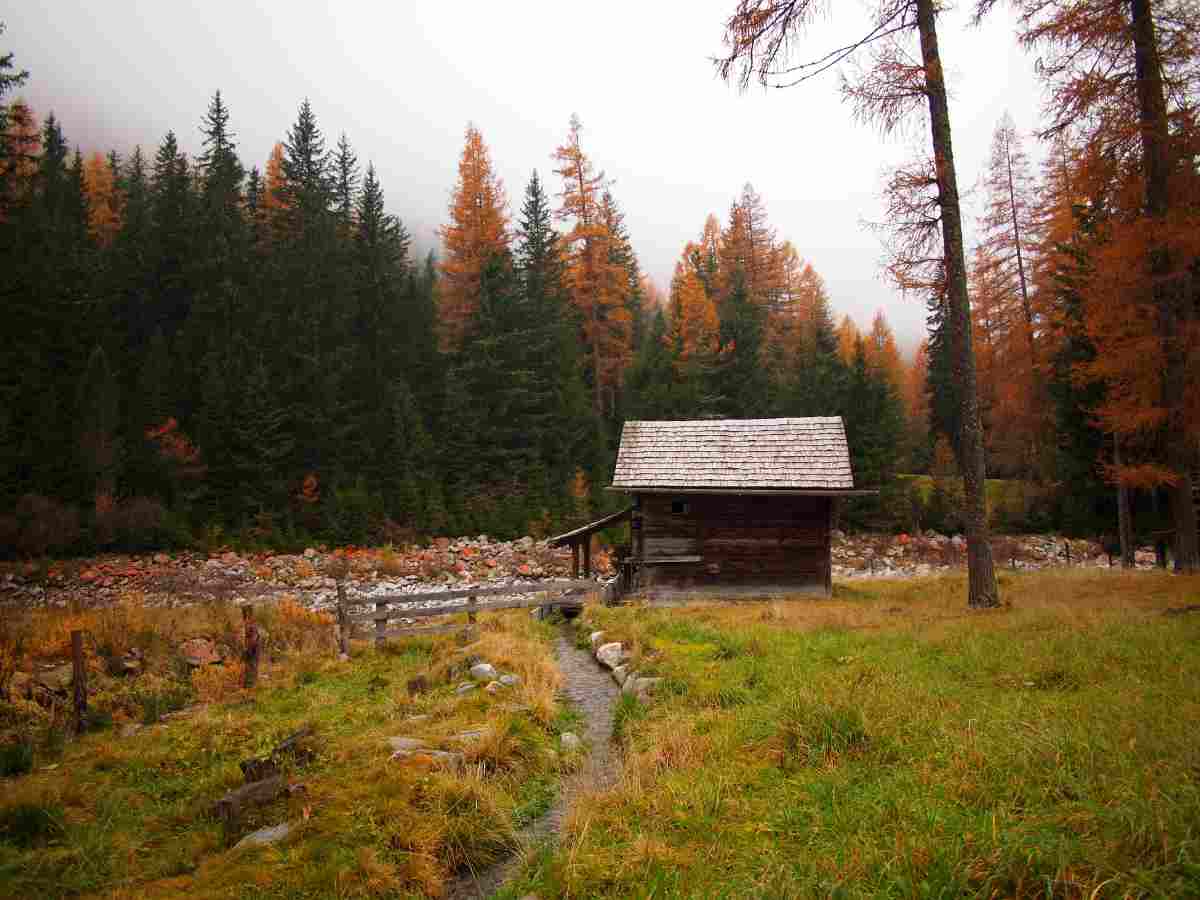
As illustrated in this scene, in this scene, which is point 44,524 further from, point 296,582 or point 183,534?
point 296,582

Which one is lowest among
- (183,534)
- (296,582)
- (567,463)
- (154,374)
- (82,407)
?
(296,582)

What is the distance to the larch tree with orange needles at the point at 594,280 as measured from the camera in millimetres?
40094

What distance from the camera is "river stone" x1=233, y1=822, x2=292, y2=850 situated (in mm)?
5555

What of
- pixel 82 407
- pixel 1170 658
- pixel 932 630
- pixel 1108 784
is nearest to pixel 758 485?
pixel 932 630

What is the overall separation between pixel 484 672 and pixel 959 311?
1105 centimetres

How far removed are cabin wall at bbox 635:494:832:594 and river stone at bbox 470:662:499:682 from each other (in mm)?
9347

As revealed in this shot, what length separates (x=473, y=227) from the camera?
39.2 meters

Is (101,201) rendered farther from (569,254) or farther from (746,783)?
(746,783)

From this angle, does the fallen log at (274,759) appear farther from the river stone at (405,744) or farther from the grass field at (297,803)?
the river stone at (405,744)

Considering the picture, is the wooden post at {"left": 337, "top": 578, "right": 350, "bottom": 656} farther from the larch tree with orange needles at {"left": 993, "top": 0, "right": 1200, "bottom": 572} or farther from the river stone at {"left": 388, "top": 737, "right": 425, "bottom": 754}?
the larch tree with orange needles at {"left": 993, "top": 0, "right": 1200, "bottom": 572}

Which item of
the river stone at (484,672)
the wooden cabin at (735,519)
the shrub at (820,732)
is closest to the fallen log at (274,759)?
the river stone at (484,672)

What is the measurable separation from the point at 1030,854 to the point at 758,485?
16094mm

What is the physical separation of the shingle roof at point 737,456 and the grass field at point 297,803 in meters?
10.5

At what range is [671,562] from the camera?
65.8 ft
